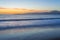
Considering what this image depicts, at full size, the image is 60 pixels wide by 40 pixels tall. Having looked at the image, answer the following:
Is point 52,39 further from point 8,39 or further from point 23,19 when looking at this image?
point 23,19

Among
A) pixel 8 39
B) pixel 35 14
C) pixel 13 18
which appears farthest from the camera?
pixel 35 14

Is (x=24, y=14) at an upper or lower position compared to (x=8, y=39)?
upper

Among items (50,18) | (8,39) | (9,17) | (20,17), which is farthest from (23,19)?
(8,39)

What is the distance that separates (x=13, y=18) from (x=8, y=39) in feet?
16.7

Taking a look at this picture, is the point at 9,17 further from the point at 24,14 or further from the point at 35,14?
the point at 35,14

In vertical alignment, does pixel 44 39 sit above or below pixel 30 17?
below

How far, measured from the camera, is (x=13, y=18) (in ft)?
28.3

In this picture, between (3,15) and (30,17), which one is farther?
(30,17)

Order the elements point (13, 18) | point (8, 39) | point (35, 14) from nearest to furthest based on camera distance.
→ point (8, 39) → point (13, 18) → point (35, 14)

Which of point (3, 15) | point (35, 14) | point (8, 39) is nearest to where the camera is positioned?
point (8, 39)

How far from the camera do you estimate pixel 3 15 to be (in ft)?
26.2

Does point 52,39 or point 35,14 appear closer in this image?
point 52,39

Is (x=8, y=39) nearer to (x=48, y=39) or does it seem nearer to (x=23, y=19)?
(x=48, y=39)

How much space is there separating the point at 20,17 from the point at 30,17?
89 cm
